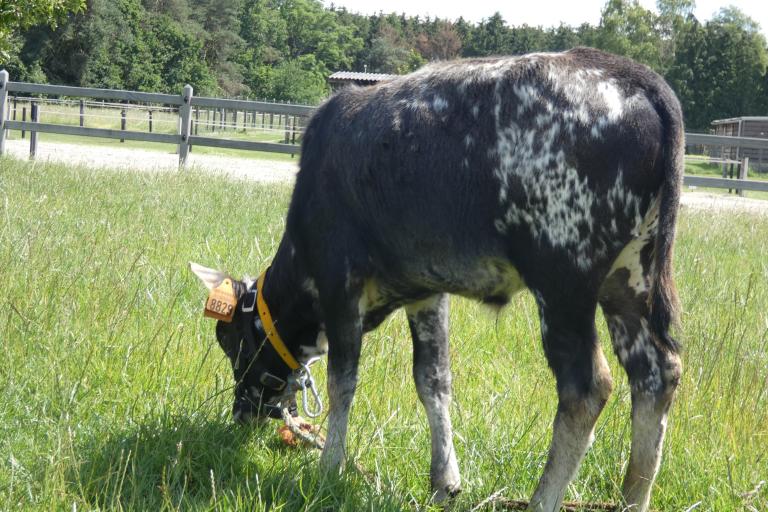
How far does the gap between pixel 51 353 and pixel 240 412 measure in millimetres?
986

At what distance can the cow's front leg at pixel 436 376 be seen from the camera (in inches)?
146

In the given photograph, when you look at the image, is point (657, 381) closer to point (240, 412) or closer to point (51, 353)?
point (240, 412)

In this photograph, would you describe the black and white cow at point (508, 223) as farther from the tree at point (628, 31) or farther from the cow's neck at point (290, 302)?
the tree at point (628, 31)

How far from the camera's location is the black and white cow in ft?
10.1

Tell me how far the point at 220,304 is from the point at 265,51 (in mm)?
91569

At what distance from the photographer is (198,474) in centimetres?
354

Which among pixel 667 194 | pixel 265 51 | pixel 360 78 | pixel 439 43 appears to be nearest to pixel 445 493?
pixel 667 194

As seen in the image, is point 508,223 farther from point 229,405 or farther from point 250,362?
point 229,405

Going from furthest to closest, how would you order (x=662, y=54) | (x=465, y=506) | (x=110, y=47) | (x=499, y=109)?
(x=662, y=54) → (x=110, y=47) → (x=465, y=506) → (x=499, y=109)

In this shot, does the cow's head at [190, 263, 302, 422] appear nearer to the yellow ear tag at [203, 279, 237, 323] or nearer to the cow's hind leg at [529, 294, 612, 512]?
the yellow ear tag at [203, 279, 237, 323]

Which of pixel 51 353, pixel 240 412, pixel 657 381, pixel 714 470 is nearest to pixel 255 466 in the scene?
pixel 240 412

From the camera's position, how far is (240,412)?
407 cm

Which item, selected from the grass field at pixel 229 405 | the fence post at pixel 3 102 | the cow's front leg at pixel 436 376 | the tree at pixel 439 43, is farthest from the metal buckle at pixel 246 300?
the tree at pixel 439 43

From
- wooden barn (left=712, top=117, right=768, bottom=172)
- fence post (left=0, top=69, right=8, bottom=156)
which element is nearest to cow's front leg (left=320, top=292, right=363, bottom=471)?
fence post (left=0, top=69, right=8, bottom=156)
